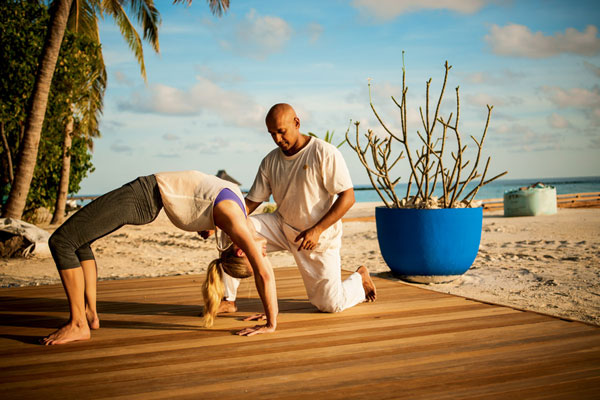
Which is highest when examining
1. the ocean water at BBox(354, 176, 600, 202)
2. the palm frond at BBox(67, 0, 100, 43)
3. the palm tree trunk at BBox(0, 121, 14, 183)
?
the palm frond at BBox(67, 0, 100, 43)

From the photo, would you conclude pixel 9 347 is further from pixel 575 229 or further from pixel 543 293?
pixel 575 229

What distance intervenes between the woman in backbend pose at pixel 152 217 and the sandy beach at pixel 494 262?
2.03m

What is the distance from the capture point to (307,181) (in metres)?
3.04

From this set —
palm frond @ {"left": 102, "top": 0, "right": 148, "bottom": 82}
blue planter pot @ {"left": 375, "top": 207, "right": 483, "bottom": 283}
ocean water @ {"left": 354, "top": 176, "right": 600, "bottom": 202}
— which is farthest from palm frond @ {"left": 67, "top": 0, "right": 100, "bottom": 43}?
ocean water @ {"left": 354, "top": 176, "right": 600, "bottom": 202}

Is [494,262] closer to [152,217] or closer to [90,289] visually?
[152,217]

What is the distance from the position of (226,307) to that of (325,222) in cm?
85

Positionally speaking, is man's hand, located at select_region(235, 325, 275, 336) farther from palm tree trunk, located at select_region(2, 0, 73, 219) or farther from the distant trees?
the distant trees

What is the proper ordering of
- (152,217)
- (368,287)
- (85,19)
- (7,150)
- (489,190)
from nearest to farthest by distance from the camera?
(152,217)
(368,287)
(7,150)
(85,19)
(489,190)

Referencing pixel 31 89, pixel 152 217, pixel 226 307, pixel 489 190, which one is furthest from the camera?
pixel 489 190

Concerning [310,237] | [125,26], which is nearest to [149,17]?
[125,26]

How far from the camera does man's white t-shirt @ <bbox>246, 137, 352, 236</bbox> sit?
2996 millimetres

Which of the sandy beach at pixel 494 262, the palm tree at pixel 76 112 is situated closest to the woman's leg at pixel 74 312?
the sandy beach at pixel 494 262

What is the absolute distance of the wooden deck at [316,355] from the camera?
6.08 ft

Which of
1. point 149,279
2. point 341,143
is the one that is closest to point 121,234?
point 341,143
